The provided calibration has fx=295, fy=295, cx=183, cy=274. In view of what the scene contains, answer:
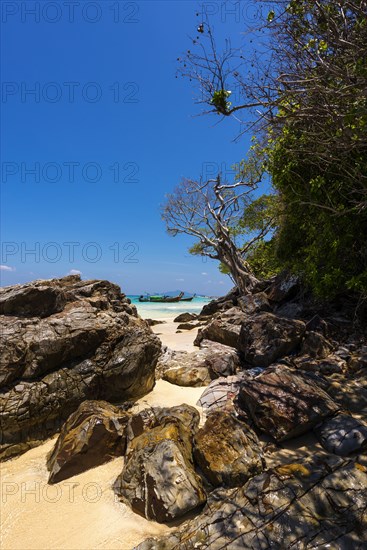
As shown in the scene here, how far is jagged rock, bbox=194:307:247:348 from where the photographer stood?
953cm

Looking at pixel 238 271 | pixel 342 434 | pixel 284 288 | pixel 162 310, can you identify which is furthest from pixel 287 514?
pixel 162 310

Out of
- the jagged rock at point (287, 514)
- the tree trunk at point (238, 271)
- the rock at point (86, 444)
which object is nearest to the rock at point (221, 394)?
the rock at point (86, 444)

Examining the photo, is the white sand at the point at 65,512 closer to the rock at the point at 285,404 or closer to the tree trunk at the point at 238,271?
the rock at the point at 285,404

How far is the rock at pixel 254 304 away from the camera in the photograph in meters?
11.4

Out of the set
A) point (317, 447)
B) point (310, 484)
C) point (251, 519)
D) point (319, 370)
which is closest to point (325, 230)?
point (319, 370)

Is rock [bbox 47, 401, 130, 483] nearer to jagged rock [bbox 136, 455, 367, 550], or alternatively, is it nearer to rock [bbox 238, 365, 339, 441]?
jagged rock [bbox 136, 455, 367, 550]

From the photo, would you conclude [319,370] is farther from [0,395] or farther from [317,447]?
[0,395]

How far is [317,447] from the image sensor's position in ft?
14.4

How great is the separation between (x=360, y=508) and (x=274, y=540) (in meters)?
0.98

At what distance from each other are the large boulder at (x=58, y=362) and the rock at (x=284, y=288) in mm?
5981

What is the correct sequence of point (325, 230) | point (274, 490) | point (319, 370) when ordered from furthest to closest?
point (325, 230) < point (319, 370) < point (274, 490)

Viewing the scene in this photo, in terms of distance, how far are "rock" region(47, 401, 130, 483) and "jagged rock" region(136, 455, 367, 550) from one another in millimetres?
1736

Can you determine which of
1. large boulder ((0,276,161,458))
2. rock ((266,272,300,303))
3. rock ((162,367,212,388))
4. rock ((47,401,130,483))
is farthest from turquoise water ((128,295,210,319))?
rock ((47,401,130,483))

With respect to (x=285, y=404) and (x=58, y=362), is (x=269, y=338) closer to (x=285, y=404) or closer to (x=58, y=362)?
(x=285, y=404)
